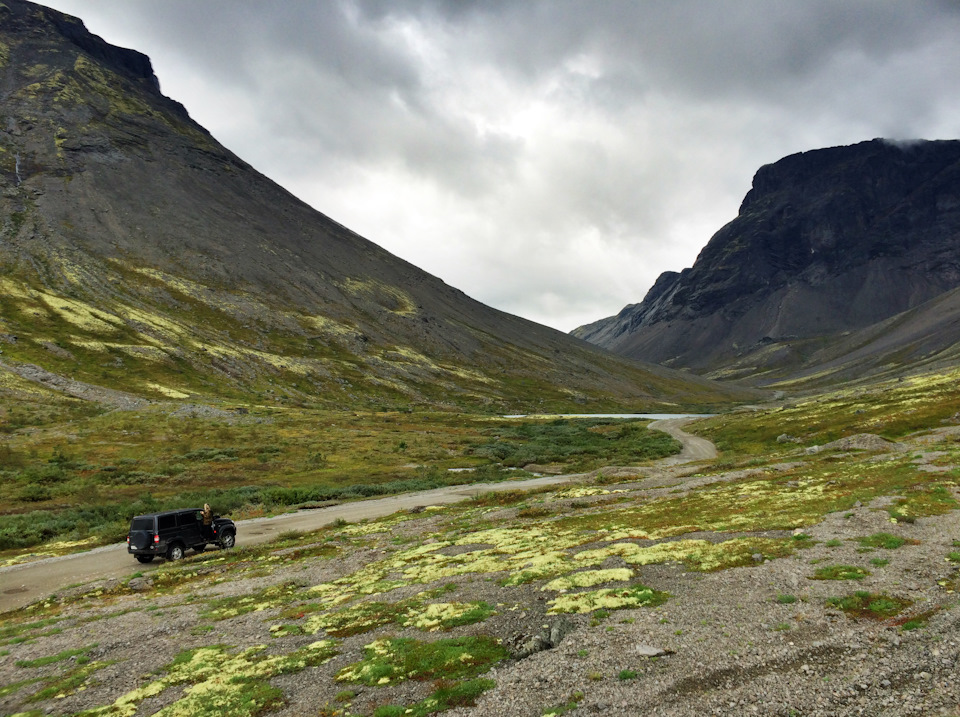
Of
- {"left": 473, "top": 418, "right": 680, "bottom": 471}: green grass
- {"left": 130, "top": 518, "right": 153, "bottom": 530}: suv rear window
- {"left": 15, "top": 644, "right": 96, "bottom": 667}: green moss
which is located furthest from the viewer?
{"left": 473, "top": 418, "right": 680, "bottom": 471}: green grass

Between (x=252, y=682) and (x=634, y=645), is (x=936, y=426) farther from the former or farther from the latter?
(x=252, y=682)

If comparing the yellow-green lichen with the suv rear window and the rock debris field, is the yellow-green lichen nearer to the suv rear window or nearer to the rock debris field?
the rock debris field

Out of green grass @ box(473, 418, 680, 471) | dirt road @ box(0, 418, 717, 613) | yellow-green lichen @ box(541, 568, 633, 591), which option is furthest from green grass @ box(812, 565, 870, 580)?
green grass @ box(473, 418, 680, 471)

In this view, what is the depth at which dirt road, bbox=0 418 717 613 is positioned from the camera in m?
32.8

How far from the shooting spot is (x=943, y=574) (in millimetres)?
19781

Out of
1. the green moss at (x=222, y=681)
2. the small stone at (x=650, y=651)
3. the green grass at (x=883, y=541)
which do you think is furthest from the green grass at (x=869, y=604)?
the green moss at (x=222, y=681)

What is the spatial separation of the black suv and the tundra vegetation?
250cm

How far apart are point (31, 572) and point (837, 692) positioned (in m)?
46.6

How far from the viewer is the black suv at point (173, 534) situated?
37.0 meters

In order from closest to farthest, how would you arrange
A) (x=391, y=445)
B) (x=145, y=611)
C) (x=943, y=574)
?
(x=943, y=574)
(x=145, y=611)
(x=391, y=445)

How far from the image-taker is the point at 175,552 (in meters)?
38.6

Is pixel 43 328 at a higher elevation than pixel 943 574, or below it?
higher

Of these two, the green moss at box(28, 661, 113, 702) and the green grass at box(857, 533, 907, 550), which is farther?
the green grass at box(857, 533, 907, 550)

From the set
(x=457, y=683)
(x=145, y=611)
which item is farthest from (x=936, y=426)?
(x=145, y=611)
